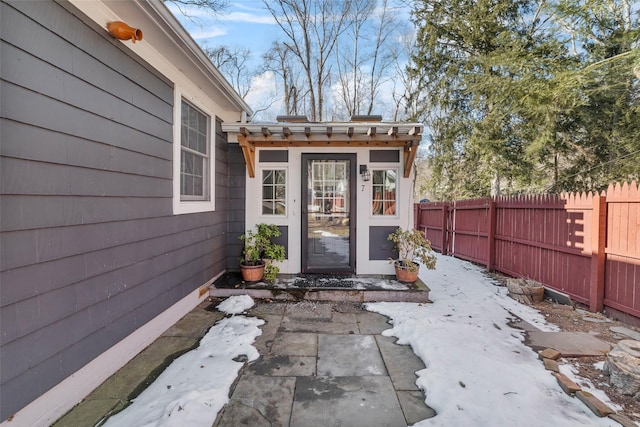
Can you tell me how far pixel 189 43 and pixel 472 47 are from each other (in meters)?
8.26

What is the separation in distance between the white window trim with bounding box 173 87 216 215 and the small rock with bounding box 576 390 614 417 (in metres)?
3.77

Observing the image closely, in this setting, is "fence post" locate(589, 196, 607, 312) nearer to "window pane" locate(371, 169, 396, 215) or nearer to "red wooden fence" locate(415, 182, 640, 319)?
"red wooden fence" locate(415, 182, 640, 319)

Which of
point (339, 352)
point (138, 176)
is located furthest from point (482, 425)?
point (138, 176)

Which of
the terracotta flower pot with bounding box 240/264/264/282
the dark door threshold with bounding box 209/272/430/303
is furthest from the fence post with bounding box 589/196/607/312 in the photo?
the terracotta flower pot with bounding box 240/264/264/282

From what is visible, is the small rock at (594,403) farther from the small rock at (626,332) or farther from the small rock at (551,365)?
the small rock at (626,332)

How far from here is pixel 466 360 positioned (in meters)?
2.45

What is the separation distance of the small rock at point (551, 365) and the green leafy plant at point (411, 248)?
76.9 inches

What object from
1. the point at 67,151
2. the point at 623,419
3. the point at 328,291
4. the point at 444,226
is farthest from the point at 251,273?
the point at 444,226

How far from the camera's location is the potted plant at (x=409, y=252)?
4.34 metres

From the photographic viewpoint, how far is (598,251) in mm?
3516

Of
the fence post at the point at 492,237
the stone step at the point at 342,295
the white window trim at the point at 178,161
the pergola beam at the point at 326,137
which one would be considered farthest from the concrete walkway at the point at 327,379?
the fence post at the point at 492,237

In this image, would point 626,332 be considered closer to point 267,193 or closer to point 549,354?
point 549,354

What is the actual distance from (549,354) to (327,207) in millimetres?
3403

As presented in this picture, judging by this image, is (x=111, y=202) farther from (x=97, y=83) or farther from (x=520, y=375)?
(x=520, y=375)
